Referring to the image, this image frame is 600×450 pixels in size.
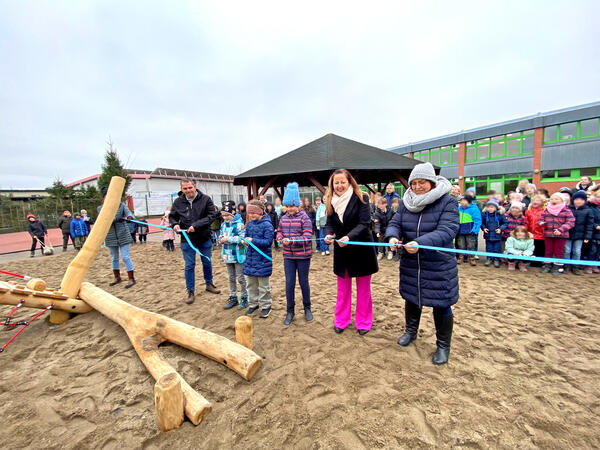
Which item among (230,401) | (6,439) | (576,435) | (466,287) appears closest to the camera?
(576,435)

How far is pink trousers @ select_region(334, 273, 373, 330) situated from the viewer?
119 inches

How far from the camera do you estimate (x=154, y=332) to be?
2.82 meters

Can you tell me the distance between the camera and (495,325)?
3234mm

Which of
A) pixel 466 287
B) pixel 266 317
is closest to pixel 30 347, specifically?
pixel 266 317

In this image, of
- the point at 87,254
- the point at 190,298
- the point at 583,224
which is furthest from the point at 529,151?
the point at 87,254

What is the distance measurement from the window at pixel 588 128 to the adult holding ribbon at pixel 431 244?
23049 mm

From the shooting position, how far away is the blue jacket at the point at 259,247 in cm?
347

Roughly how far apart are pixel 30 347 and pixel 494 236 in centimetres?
851

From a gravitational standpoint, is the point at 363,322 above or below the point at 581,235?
below

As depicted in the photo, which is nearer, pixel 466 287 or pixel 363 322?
pixel 363 322

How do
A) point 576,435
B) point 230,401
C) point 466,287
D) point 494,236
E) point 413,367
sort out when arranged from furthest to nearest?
point 494,236 → point 466,287 → point 413,367 → point 230,401 → point 576,435

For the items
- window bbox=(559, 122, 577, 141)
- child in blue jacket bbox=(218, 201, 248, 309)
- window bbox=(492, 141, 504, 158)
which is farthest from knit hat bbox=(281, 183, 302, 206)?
window bbox=(492, 141, 504, 158)

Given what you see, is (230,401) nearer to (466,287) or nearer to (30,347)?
(30,347)

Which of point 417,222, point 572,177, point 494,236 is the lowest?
point 494,236
